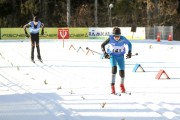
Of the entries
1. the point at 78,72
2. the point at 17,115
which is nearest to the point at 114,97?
the point at 17,115

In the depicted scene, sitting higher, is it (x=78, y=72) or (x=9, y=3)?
(x=9, y=3)

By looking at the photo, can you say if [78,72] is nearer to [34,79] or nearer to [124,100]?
[34,79]

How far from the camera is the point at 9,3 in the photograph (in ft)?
180

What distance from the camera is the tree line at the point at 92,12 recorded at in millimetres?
49938

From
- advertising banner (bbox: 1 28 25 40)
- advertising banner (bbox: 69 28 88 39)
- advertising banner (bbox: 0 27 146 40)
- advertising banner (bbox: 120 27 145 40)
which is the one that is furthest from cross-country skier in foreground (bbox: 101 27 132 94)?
advertising banner (bbox: 1 28 25 40)

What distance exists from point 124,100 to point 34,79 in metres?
3.98

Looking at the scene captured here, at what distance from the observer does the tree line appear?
49938 millimetres

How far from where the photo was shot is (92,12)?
55844 millimetres

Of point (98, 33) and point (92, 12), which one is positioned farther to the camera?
point (92, 12)

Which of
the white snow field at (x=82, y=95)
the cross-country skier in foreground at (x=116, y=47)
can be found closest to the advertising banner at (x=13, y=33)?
the white snow field at (x=82, y=95)

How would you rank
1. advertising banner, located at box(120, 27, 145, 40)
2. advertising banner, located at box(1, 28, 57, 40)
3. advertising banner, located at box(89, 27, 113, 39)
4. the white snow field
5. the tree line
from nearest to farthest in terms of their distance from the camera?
1. the white snow field
2. advertising banner, located at box(120, 27, 145, 40)
3. advertising banner, located at box(1, 28, 57, 40)
4. advertising banner, located at box(89, 27, 113, 39)
5. the tree line

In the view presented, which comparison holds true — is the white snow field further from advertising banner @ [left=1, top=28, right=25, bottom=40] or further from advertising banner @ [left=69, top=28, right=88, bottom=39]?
advertising banner @ [left=1, top=28, right=25, bottom=40]

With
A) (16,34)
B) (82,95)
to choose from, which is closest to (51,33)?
Answer: (16,34)

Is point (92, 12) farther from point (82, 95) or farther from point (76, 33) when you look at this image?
Result: point (82, 95)
